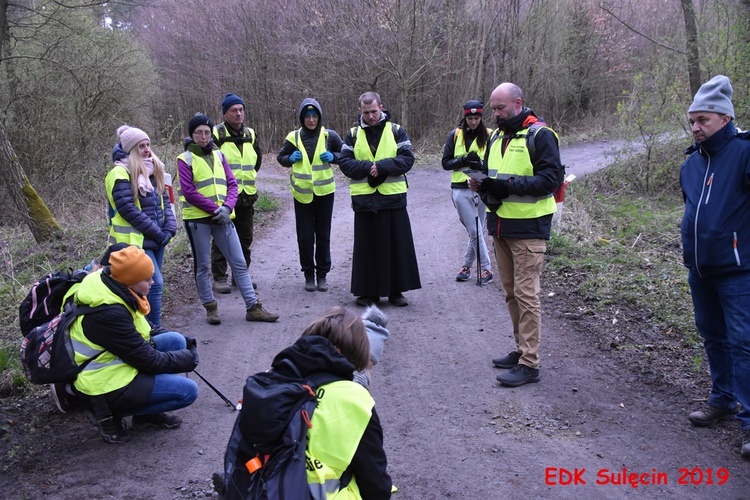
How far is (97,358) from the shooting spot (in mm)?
3926

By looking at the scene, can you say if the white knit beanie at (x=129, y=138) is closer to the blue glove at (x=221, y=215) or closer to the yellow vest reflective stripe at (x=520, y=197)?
the blue glove at (x=221, y=215)

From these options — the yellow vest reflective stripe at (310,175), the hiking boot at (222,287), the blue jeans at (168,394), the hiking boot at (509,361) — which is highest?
the yellow vest reflective stripe at (310,175)

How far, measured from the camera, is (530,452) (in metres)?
4.04

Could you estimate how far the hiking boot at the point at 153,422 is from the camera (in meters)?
4.37

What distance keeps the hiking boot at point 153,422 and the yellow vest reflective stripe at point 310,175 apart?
352cm

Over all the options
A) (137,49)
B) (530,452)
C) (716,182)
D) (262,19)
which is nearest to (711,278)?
(716,182)

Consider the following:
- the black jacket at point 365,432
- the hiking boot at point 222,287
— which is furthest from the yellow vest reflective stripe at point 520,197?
the hiking boot at point 222,287

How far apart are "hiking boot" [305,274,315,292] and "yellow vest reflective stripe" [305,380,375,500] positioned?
5.26 metres

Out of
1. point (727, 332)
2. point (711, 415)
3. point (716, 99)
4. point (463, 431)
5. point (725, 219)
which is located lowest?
point (463, 431)

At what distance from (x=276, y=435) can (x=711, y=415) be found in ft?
11.1

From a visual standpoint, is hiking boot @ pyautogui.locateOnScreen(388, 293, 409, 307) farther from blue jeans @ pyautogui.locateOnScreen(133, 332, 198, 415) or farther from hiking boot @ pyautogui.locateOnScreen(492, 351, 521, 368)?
blue jeans @ pyautogui.locateOnScreen(133, 332, 198, 415)

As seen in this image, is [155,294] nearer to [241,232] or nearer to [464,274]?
[241,232]

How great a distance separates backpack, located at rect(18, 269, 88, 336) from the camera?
4.16m

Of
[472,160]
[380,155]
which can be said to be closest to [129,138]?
[380,155]
